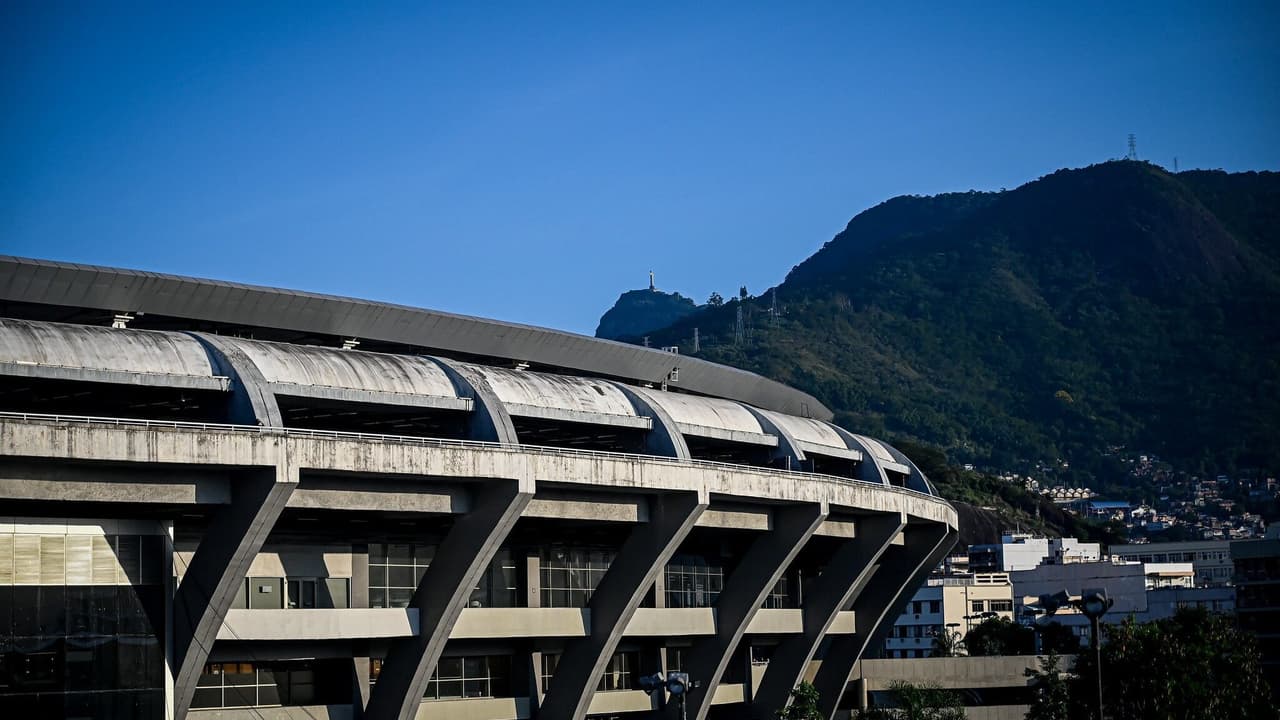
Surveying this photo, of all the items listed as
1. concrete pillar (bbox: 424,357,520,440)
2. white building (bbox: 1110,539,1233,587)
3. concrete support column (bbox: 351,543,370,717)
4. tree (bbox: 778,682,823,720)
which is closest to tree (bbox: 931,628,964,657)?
tree (bbox: 778,682,823,720)

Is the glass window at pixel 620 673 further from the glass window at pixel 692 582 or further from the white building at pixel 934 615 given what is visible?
the white building at pixel 934 615

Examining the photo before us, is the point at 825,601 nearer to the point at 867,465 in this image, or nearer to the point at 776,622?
the point at 776,622

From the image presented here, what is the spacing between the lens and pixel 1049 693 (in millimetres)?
70188

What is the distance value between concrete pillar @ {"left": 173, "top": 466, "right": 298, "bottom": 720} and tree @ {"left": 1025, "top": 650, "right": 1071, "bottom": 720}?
131 feet

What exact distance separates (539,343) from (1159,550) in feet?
526

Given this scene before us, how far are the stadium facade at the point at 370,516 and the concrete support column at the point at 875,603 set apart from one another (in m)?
4.74

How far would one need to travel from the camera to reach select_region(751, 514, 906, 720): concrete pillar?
61.3 meters

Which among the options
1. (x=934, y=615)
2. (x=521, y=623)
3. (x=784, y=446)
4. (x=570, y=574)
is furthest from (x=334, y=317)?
(x=934, y=615)

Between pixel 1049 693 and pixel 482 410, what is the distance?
121 ft

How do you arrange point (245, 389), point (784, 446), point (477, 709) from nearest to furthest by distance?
1. point (245, 389)
2. point (477, 709)
3. point (784, 446)

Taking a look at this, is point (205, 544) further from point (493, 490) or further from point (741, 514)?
point (741, 514)

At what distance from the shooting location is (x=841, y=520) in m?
61.1

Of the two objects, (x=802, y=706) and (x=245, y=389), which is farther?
(x=802, y=706)

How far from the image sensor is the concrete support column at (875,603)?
6849 centimetres
